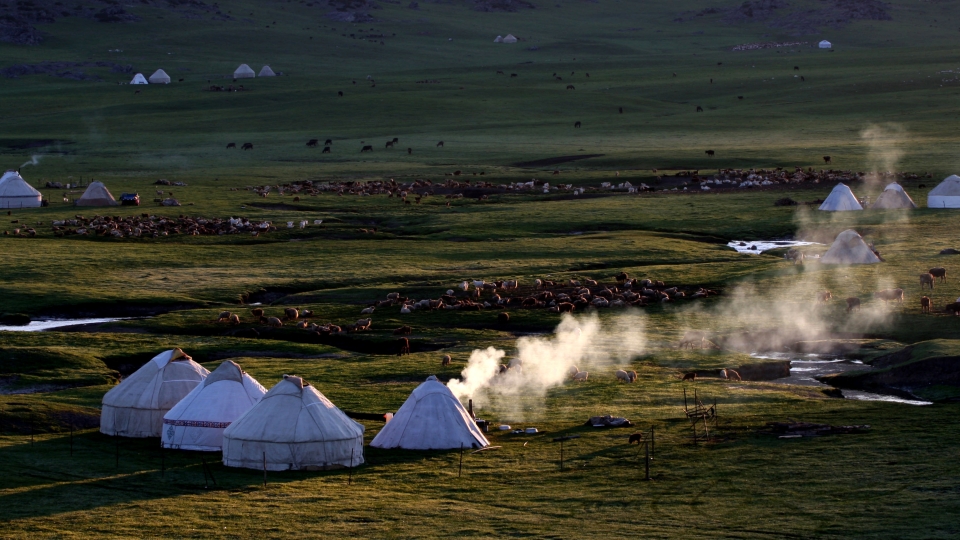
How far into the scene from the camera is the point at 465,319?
53.6m

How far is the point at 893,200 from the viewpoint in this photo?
85.7 meters

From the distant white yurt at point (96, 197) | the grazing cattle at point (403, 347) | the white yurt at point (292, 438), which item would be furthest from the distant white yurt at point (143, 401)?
the distant white yurt at point (96, 197)

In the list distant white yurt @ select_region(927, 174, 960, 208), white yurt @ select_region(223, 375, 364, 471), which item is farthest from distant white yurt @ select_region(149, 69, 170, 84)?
white yurt @ select_region(223, 375, 364, 471)

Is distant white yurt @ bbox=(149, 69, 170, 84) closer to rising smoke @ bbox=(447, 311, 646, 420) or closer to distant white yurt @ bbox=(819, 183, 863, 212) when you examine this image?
distant white yurt @ bbox=(819, 183, 863, 212)

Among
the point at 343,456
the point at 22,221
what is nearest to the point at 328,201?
the point at 22,221

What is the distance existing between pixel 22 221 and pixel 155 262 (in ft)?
62.9

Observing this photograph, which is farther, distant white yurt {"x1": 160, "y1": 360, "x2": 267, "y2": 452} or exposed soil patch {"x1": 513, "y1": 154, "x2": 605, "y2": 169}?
exposed soil patch {"x1": 513, "y1": 154, "x2": 605, "y2": 169}

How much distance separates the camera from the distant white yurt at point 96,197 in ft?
297

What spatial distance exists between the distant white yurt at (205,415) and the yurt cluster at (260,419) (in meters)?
0.03

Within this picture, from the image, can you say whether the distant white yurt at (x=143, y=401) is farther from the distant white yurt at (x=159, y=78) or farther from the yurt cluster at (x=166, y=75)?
the distant white yurt at (x=159, y=78)

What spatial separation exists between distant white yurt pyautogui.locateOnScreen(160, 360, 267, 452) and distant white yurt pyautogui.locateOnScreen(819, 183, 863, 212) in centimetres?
5742

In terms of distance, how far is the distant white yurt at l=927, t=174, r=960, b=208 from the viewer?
84.7 meters

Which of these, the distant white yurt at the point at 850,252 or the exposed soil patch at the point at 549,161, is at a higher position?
the exposed soil patch at the point at 549,161

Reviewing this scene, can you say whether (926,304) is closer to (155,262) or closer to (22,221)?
(155,262)
